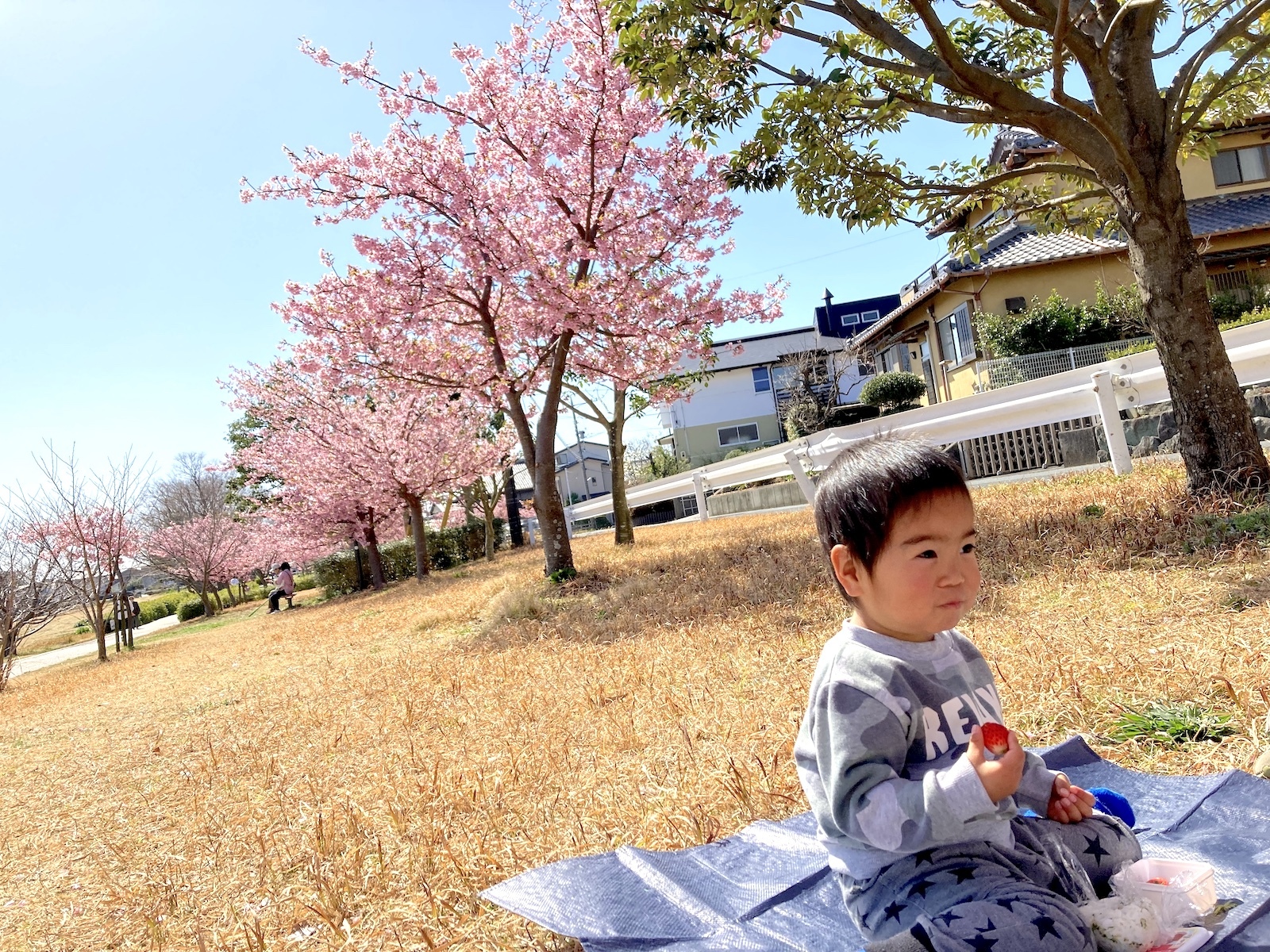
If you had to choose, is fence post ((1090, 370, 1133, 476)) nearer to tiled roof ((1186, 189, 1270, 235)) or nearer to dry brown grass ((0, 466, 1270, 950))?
dry brown grass ((0, 466, 1270, 950))

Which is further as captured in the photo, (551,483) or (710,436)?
(710,436)

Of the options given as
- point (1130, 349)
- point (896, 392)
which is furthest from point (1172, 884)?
point (896, 392)

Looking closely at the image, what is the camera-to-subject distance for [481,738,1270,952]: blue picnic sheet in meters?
1.75

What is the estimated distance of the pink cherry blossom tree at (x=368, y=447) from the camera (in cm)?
1875

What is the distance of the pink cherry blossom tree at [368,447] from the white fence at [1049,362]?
11.0 meters

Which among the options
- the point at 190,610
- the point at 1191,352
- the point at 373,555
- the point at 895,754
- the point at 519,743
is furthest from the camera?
the point at 190,610

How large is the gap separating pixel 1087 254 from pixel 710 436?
71.9 feet

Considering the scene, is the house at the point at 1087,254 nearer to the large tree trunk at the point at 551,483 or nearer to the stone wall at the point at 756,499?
the stone wall at the point at 756,499

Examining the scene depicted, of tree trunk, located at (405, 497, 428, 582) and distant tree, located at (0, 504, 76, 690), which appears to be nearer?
distant tree, located at (0, 504, 76, 690)

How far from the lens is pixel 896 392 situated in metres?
21.0

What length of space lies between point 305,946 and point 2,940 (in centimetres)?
125

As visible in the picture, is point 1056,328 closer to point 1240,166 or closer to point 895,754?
point 1240,166

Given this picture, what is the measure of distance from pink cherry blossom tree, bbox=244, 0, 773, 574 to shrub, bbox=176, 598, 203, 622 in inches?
882

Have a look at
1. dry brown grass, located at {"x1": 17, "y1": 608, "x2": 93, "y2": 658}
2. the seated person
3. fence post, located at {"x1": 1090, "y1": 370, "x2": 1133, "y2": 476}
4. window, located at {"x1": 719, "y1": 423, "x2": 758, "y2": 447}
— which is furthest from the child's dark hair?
window, located at {"x1": 719, "y1": 423, "x2": 758, "y2": 447}
